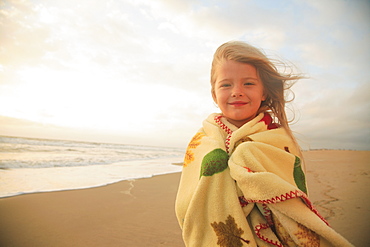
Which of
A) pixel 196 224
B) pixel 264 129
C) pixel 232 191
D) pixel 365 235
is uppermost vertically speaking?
pixel 264 129

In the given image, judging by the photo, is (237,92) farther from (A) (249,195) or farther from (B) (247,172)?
(A) (249,195)

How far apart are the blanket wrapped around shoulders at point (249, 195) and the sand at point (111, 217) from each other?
5.95ft

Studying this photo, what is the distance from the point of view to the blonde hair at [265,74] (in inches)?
59.3

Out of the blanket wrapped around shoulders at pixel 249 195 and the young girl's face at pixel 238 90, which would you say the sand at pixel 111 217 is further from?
the young girl's face at pixel 238 90

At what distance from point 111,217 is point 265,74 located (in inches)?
134

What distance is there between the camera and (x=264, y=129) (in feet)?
4.66

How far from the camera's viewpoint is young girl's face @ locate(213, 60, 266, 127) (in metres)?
1.47

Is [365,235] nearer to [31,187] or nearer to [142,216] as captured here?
[142,216]

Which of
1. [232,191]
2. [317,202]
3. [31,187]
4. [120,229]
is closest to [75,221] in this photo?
[120,229]

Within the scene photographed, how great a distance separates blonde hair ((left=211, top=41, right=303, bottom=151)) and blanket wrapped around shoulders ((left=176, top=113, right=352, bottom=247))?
0.77ft

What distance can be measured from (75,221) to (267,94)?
3499mm

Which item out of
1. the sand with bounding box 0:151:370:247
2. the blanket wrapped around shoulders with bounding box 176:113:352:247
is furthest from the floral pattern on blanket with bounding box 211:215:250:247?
the sand with bounding box 0:151:370:247

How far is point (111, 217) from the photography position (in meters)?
3.55

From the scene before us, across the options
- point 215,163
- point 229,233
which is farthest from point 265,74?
point 229,233
